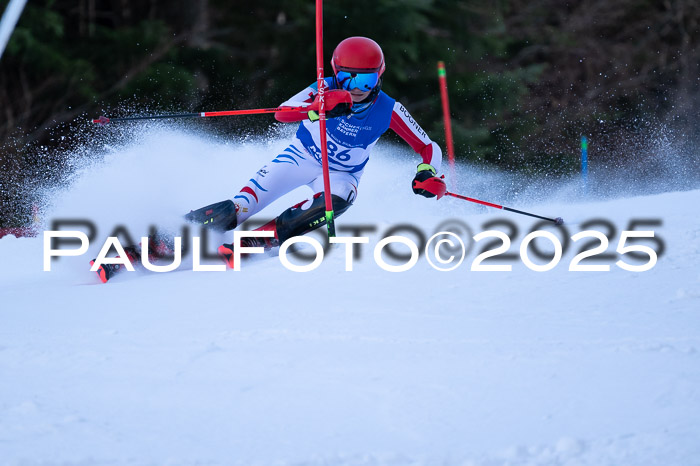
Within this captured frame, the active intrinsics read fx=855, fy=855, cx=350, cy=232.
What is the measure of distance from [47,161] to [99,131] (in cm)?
132

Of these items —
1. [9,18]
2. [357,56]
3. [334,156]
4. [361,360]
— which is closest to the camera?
[9,18]

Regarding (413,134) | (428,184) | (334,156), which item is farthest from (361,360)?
(413,134)

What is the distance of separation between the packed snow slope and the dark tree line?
6009 mm

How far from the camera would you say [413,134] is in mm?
5223

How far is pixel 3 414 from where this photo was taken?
104 inches

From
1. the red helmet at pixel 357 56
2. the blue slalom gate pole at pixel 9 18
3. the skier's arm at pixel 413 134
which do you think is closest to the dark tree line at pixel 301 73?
the skier's arm at pixel 413 134

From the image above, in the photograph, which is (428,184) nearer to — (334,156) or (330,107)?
(334,156)

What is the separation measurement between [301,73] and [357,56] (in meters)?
8.95

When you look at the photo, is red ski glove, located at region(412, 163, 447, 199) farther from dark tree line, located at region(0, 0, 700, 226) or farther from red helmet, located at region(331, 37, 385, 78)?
dark tree line, located at region(0, 0, 700, 226)

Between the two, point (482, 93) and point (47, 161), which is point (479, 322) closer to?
point (47, 161)

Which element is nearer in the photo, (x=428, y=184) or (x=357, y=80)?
(x=357, y=80)

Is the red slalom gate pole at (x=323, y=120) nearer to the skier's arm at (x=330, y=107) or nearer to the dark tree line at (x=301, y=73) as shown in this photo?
the skier's arm at (x=330, y=107)

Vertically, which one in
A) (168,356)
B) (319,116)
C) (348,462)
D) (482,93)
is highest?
(482,93)

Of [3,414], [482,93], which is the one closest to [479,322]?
[3,414]
